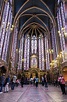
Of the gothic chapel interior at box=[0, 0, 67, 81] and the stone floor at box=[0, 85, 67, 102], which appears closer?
the stone floor at box=[0, 85, 67, 102]

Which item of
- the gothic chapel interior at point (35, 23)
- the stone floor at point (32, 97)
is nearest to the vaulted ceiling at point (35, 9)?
the gothic chapel interior at point (35, 23)

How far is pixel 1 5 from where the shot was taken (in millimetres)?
24984

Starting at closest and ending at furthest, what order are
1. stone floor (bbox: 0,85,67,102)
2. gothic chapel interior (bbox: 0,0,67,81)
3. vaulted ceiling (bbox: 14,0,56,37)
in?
1. stone floor (bbox: 0,85,67,102)
2. gothic chapel interior (bbox: 0,0,67,81)
3. vaulted ceiling (bbox: 14,0,56,37)

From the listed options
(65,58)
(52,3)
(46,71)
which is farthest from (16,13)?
(46,71)

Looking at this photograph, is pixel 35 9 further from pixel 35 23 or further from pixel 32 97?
pixel 32 97

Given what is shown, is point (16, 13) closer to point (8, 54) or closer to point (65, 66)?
point (8, 54)

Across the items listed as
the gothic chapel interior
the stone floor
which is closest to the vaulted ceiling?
the gothic chapel interior

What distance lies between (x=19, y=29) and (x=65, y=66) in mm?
20837

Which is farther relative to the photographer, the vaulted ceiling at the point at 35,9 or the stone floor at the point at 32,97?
the vaulted ceiling at the point at 35,9

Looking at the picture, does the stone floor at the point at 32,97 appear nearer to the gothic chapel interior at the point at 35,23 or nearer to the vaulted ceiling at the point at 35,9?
the gothic chapel interior at the point at 35,23

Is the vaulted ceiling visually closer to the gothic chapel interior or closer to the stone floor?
the gothic chapel interior

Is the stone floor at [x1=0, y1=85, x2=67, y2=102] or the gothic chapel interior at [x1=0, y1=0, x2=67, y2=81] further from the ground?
the gothic chapel interior at [x1=0, y1=0, x2=67, y2=81]

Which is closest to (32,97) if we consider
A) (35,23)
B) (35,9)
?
(35,9)

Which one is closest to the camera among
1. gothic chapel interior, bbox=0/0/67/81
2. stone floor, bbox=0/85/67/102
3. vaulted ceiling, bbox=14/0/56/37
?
stone floor, bbox=0/85/67/102
